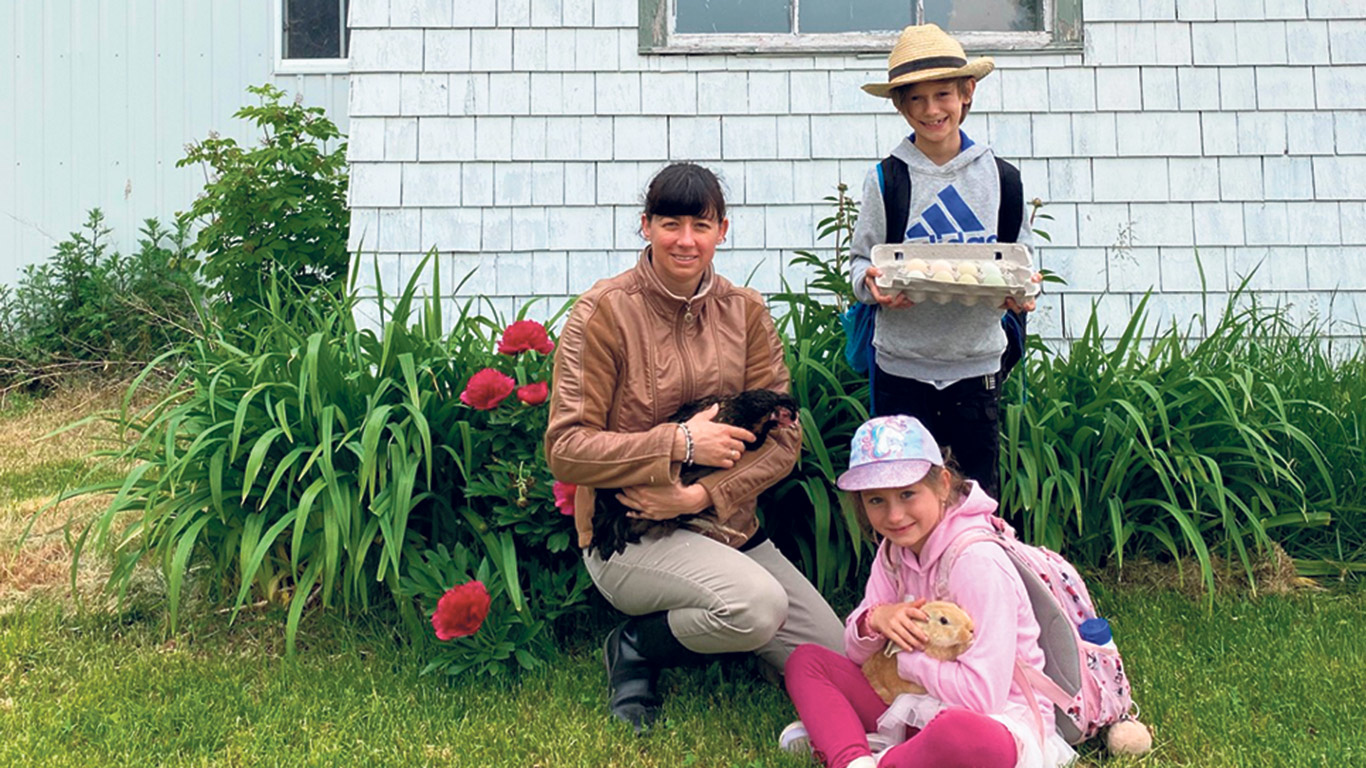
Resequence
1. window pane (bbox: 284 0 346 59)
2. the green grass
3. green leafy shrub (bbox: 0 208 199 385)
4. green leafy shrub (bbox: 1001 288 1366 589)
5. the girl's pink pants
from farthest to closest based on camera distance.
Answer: window pane (bbox: 284 0 346 59)
green leafy shrub (bbox: 0 208 199 385)
green leafy shrub (bbox: 1001 288 1366 589)
the green grass
the girl's pink pants

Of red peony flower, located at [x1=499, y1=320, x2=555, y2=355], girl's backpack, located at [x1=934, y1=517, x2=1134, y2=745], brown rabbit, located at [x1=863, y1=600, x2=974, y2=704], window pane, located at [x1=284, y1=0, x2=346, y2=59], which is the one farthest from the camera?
window pane, located at [x1=284, y1=0, x2=346, y2=59]

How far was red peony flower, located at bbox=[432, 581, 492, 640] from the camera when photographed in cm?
260

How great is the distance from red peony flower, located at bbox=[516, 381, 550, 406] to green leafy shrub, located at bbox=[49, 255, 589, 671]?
91 millimetres

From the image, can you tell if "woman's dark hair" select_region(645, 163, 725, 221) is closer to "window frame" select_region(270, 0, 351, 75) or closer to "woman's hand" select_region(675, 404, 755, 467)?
"woman's hand" select_region(675, 404, 755, 467)

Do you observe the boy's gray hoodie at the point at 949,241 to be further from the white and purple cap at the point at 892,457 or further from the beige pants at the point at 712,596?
the beige pants at the point at 712,596

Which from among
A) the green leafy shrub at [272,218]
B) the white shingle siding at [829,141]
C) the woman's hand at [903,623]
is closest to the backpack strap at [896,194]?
the woman's hand at [903,623]

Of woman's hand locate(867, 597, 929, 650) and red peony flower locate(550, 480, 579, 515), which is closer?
woman's hand locate(867, 597, 929, 650)

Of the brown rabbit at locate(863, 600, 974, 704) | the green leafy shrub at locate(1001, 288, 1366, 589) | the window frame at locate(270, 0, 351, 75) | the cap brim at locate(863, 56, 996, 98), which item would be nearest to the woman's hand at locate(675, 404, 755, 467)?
the brown rabbit at locate(863, 600, 974, 704)

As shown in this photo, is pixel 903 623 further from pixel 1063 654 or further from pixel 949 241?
pixel 949 241

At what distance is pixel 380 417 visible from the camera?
2924 mm

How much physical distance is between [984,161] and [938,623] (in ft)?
3.85

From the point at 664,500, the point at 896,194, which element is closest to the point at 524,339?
the point at 664,500

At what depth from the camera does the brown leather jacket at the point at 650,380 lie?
2.44 m

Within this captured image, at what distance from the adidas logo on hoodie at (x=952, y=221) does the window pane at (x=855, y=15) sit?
2426mm
